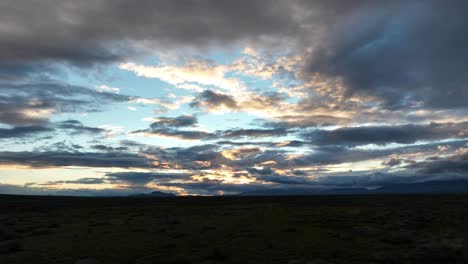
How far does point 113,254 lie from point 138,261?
3.02 meters

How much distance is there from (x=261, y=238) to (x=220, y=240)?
315cm

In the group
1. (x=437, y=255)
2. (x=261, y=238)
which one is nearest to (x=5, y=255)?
(x=261, y=238)

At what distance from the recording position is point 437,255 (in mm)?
19234

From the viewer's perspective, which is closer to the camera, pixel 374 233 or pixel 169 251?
pixel 169 251

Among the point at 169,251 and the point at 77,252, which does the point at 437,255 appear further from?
the point at 77,252

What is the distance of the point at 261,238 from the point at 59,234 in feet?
64.1

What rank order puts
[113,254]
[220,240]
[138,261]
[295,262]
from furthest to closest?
[220,240] → [113,254] → [138,261] → [295,262]

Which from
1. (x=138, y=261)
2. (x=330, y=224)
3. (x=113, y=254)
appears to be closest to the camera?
(x=138, y=261)

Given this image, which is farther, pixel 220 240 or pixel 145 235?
pixel 145 235

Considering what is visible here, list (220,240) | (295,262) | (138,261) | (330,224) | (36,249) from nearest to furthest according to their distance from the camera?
1. (295,262)
2. (138,261)
3. (36,249)
4. (220,240)
5. (330,224)

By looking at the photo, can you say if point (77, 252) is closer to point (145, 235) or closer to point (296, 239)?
point (145, 235)

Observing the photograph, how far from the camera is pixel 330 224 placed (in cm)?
3709

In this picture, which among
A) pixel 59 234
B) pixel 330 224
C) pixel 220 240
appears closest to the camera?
pixel 220 240

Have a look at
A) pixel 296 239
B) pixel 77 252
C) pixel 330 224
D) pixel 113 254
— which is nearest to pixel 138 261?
pixel 113 254
